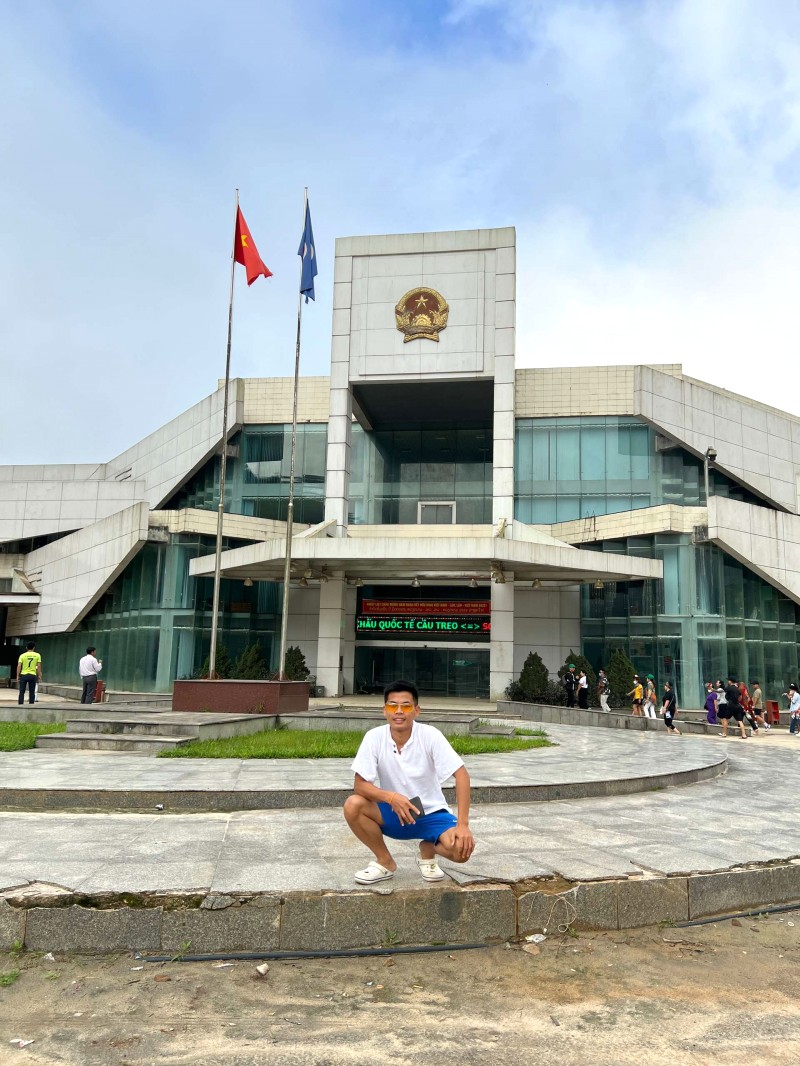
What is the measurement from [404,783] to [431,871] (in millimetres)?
675

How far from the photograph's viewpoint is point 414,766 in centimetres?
518

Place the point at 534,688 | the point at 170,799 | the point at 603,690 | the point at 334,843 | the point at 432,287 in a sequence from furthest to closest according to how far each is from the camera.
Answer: the point at 432,287 < the point at 534,688 < the point at 603,690 < the point at 170,799 < the point at 334,843

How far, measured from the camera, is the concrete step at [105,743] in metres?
12.8

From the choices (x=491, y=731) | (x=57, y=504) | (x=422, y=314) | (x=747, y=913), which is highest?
(x=422, y=314)

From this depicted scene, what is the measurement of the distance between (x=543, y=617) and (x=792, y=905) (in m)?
25.6

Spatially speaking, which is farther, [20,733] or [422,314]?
[422,314]

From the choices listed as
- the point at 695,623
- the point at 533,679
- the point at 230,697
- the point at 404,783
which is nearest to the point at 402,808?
the point at 404,783

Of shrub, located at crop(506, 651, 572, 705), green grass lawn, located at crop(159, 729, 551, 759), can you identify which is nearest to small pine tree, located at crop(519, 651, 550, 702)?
shrub, located at crop(506, 651, 572, 705)

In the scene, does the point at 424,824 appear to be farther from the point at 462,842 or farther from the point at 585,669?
the point at 585,669

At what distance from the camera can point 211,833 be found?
7.00 m

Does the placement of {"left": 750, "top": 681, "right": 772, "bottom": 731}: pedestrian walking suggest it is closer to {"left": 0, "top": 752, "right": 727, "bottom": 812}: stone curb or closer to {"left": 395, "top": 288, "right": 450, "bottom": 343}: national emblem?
{"left": 395, "top": 288, "right": 450, "bottom": 343}: national emblem

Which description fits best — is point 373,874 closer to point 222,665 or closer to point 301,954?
point 301,954

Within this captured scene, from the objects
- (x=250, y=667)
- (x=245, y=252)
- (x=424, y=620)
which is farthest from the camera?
(x=424, y=620)

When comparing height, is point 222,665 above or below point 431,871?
above
